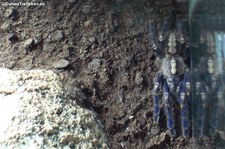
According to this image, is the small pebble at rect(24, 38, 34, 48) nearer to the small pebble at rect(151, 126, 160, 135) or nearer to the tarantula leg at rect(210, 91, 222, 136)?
the small pebble at rect(151, 126, 160, 135)

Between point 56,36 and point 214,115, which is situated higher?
point 56,36

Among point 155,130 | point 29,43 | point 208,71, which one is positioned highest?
point 29,43

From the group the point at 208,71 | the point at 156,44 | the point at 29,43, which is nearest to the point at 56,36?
the point at 29,43

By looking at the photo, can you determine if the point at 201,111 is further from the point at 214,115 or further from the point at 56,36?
the point at 56,36

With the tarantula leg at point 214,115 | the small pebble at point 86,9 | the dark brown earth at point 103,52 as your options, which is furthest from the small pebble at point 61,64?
the tarantula leg at point 214,115

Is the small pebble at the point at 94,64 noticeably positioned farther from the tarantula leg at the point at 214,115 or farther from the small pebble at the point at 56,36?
the tarantula leg at the point at 214,115

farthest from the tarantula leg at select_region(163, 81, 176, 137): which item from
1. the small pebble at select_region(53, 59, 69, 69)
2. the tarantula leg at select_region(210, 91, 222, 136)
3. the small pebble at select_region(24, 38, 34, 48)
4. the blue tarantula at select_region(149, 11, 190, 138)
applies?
the small pebble at select_region(24, 38, 34, 48)

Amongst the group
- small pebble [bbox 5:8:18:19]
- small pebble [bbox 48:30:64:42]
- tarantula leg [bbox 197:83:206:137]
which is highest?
small pebble [bbox 5:8:18:19]
